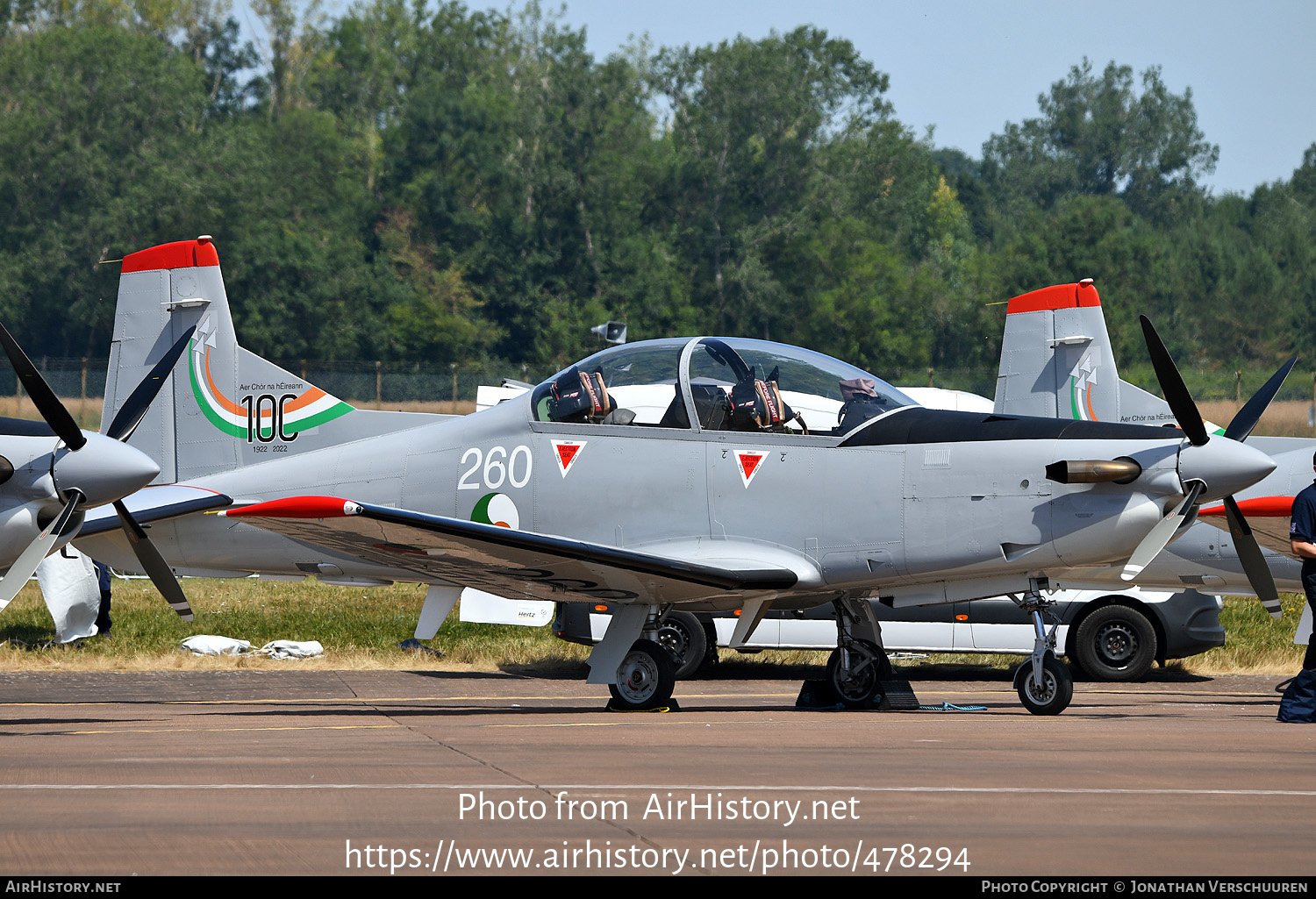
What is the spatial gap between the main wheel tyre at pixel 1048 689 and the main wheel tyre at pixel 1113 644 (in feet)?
16.4

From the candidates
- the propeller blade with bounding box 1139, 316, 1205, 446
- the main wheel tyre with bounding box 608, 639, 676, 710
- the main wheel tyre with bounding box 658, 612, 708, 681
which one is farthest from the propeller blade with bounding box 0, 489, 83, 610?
the propeller blade with bounding box 1139, 316, 1205, 446

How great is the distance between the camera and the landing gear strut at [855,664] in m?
11.3

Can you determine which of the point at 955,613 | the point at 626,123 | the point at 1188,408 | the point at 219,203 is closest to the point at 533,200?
the point at 626,123

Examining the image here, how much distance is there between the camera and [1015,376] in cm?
1853

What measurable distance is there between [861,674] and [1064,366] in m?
8.22

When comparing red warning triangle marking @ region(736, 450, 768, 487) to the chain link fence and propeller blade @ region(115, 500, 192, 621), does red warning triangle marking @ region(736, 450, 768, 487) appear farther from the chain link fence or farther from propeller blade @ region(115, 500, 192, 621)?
the chain link fence

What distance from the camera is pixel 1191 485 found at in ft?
31.1

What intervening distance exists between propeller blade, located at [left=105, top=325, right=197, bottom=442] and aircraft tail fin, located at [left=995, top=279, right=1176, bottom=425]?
1094 cm

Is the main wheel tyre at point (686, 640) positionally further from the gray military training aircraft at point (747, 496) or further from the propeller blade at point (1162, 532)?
the propeller blade at point (1162, 532)

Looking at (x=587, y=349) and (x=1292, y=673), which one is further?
(x=587, y=349)

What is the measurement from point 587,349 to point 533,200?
10.9 metres

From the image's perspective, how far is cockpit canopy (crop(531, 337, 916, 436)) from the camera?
10.6 metres

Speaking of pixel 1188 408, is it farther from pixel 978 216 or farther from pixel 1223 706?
pixel 978 216

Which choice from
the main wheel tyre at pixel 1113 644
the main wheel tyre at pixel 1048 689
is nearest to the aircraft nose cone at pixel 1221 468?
the main wheel tyre at pixel 1048 689
